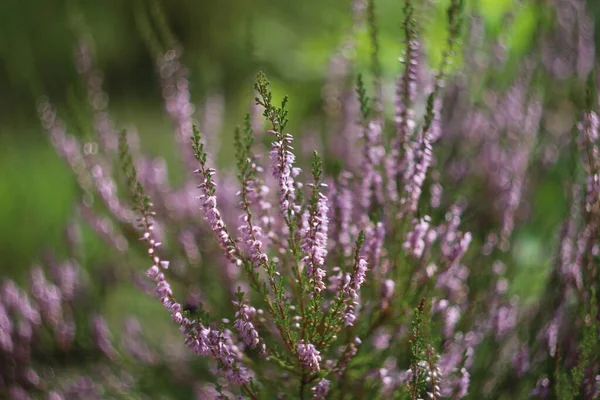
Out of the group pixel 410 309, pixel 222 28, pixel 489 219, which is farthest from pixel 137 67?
pixel 410 309

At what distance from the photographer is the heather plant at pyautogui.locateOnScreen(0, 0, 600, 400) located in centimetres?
115

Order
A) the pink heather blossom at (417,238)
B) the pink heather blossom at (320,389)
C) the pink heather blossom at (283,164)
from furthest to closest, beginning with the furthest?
the pink heather blossom at (417,238)
the pink heather blossom at (320,389)
the pink heather blossom at (283,164)

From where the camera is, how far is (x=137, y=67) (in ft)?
22.9

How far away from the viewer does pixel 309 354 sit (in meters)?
1.11

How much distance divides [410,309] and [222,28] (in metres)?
6.48

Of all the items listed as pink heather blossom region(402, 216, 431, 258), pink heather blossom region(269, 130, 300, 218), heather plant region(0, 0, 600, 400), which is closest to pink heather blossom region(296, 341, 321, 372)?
heather plant region(0, 0, 600, 400)

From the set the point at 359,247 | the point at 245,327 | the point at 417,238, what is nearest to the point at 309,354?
the point at 245,327

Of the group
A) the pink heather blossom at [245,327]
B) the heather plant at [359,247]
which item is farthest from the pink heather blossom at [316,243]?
the pink heather blossom at [245,327]

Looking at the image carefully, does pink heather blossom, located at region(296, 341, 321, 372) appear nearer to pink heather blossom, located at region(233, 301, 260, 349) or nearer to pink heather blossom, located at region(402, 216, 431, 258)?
pink heather blossom, located at region(233, 301, 260, 349)

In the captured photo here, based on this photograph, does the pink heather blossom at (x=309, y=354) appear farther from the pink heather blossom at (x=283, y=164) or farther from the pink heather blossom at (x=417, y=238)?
the pink heather blossom at (x=417, y=238)

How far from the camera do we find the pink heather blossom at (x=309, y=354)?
1104 millimetres

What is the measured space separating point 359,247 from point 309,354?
0.74 feet

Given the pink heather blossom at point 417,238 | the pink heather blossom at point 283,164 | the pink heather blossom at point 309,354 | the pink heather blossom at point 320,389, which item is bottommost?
the pink heather blossom at point 320,389

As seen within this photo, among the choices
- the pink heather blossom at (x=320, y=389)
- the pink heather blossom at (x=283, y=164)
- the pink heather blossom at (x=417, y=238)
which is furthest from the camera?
the pink heather blossom at (x=417, y=238)
